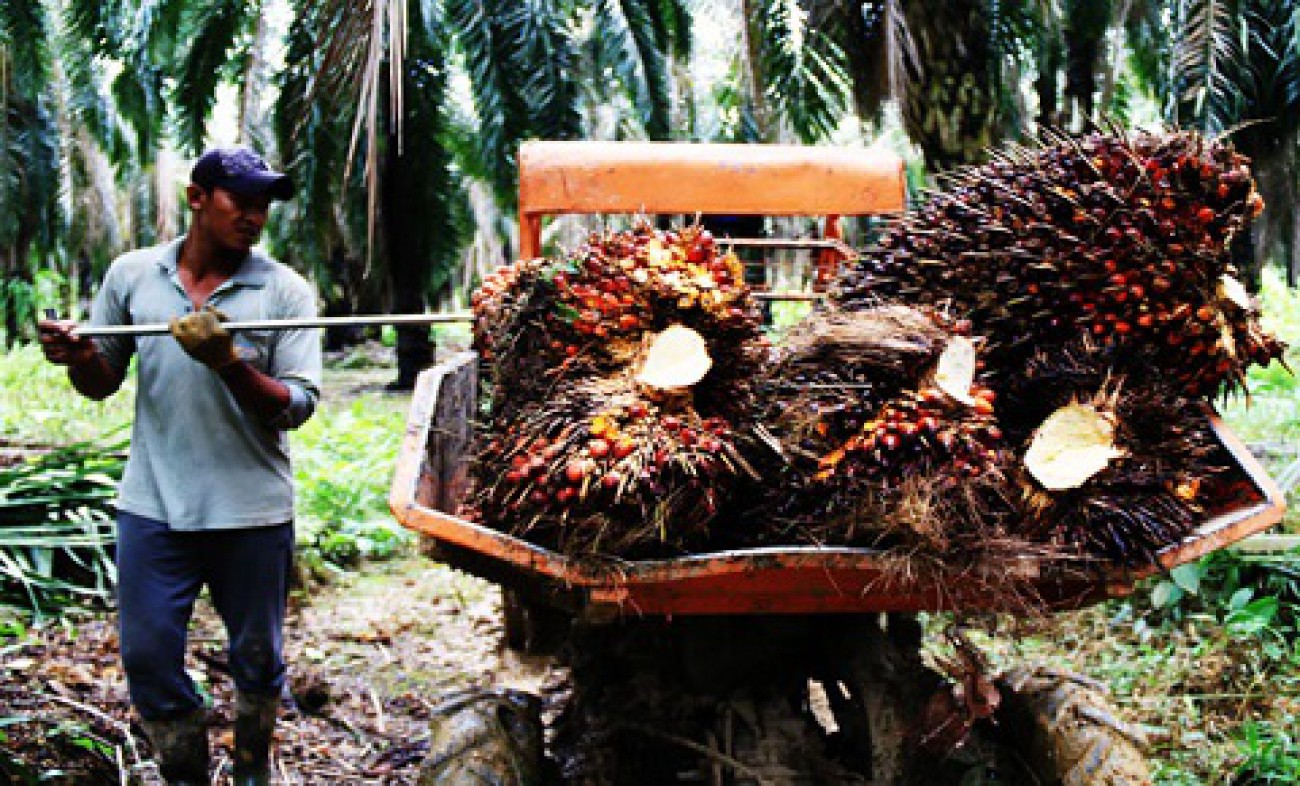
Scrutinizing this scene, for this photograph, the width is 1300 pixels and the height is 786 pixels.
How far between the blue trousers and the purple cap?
2.94ft

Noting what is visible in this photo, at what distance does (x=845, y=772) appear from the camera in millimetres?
2811

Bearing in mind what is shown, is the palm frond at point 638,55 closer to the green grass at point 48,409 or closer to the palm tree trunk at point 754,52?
the palm tree trunk at point 754,52

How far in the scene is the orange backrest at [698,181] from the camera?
3.83 metres

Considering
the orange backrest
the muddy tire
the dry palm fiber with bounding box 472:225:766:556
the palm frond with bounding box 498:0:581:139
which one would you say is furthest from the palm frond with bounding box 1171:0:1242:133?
the dry palm fiber with bounding box 472:225:766:556

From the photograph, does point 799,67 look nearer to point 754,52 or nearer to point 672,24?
point 754,52

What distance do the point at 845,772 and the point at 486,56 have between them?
6.27 metres

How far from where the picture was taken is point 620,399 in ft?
7.34

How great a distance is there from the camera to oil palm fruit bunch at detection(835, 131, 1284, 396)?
250cm

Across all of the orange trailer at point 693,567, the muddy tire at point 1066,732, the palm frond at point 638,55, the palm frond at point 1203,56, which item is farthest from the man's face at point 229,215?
the palm frond at point 1203,56

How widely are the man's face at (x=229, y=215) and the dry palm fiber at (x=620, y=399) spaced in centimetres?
89

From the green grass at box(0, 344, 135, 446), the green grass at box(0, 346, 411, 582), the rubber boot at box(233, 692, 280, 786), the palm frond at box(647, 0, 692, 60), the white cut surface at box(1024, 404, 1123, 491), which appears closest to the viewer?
the white cut surface at box(1024, 404, 1123, 491)

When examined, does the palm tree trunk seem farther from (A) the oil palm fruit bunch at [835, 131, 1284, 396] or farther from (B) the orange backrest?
(A) the oil palm fruit bunch at [835, 131, 1284, 396]

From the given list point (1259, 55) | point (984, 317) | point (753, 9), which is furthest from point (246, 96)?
point (1259, 55)

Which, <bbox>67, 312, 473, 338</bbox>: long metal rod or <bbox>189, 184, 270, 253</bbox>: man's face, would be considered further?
<bbox>189, 184, 270, 253</bbox>: man's face
